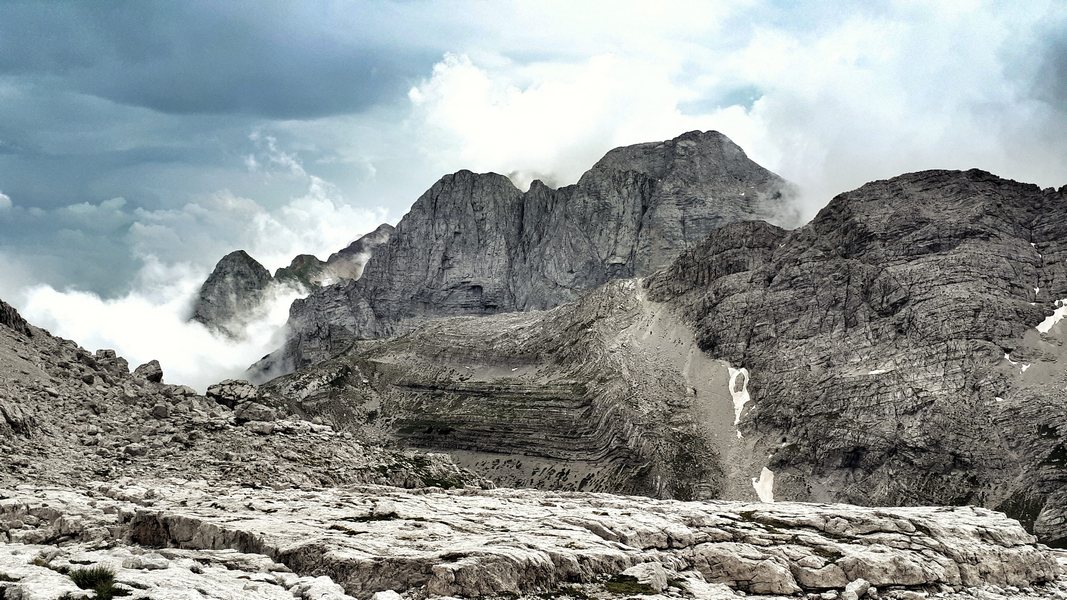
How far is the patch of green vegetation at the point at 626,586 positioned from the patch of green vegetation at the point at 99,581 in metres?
23.8

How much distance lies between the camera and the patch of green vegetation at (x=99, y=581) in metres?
31.6

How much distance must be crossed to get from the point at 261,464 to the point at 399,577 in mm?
43420

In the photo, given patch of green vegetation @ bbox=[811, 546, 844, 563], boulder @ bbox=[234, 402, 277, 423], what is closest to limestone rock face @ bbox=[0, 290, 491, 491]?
boulder @ bbox=[234, 402, 277, 423]

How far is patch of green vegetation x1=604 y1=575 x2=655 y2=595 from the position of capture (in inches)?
1815

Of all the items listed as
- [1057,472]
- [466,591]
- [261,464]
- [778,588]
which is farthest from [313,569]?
[1057,472]

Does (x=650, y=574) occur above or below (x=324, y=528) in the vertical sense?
below

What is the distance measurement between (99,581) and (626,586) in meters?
25.5

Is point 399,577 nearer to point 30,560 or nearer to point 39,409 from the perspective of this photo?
point 30,560

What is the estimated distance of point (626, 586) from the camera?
46.9m

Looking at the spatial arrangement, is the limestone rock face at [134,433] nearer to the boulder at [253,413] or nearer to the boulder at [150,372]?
the boulder at [253,413]

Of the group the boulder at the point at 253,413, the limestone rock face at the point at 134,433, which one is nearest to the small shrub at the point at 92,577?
the limestone rock face at the point at 134,433

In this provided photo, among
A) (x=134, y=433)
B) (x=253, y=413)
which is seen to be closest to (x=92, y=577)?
(x=134, y=433)

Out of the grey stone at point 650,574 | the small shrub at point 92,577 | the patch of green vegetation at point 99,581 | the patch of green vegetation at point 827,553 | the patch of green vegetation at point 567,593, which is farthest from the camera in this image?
the patch of green vegetation at point 827,553

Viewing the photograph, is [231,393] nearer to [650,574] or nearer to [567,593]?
[567,593]
